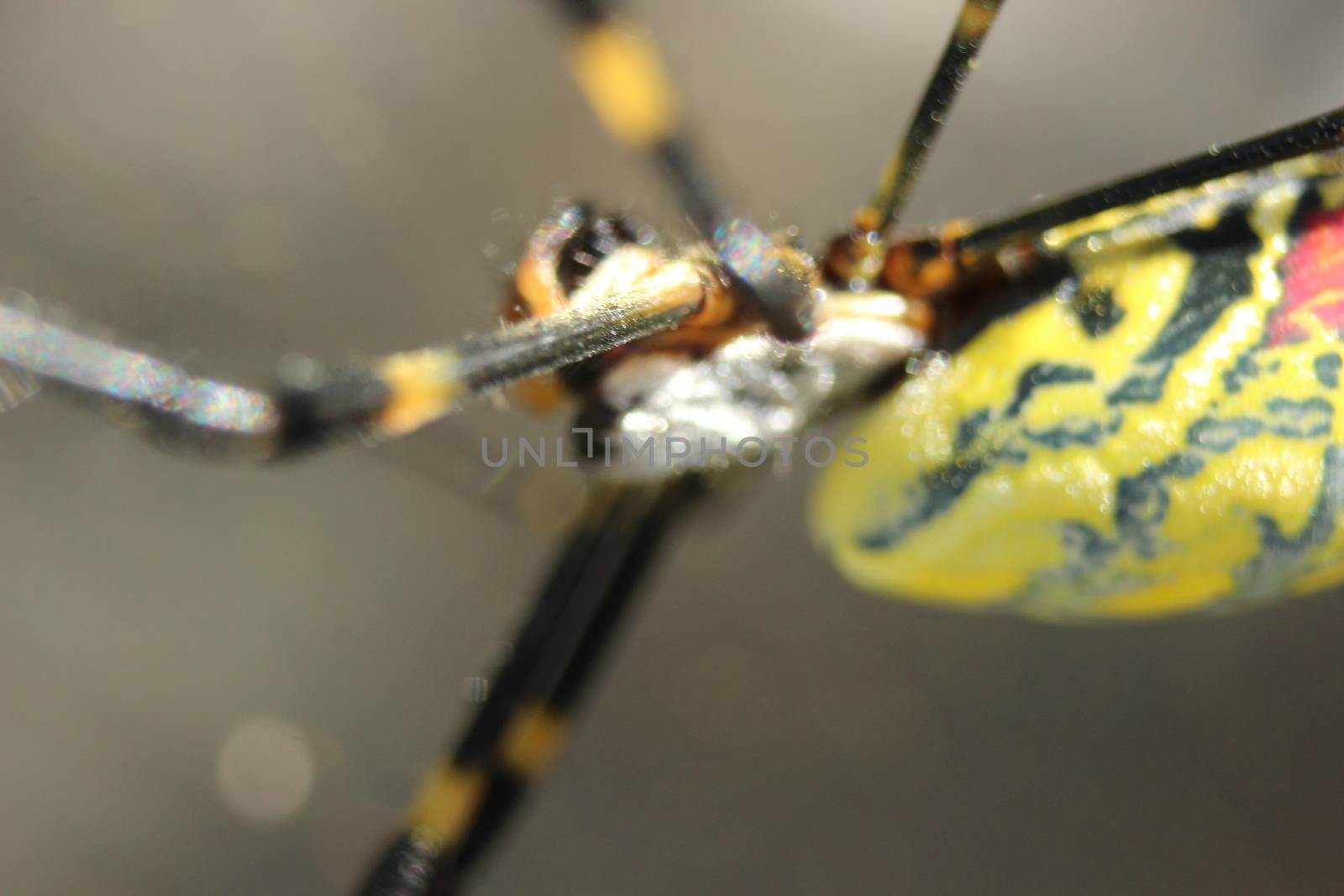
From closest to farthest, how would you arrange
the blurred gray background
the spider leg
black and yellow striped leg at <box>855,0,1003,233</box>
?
the spider leg < black and yellow striped leg at <box>855,0,1003,233</box> < the blurred gray background

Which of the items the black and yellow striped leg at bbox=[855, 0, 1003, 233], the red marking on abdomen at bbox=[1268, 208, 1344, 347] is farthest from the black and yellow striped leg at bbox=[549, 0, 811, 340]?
the red marking on abdomen at bbox=[1268, 208, 1344, 347]

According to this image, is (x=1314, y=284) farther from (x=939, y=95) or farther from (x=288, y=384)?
(x=288, y=384)

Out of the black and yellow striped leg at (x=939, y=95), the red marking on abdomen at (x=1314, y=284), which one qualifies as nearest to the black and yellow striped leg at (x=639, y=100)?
the black and yellow striped leg at (x=939, y=95)

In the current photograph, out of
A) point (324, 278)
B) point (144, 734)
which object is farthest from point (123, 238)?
point (144, 734)

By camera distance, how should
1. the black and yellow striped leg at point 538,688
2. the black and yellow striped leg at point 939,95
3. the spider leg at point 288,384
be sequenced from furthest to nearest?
the black and yellow striped leg at point 538,688
the black and yellow striped leg at point 939,95
the spider leg at point 288,384

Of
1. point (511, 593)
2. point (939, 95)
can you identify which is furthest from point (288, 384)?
point (511, 593)

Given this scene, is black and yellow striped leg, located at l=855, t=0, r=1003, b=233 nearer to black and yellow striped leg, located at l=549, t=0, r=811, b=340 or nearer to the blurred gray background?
black and yellow striped leg, located at l=549, t=0, r=811, b=340

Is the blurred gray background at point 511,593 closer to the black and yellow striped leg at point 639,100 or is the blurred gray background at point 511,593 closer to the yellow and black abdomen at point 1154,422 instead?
the black and yellow striped leg at point 639,100

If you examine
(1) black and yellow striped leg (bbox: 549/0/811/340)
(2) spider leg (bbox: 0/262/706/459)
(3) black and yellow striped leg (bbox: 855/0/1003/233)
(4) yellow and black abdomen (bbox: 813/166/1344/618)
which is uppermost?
(1) black and yellow striped leg (bbox: 549/0/811/340)
